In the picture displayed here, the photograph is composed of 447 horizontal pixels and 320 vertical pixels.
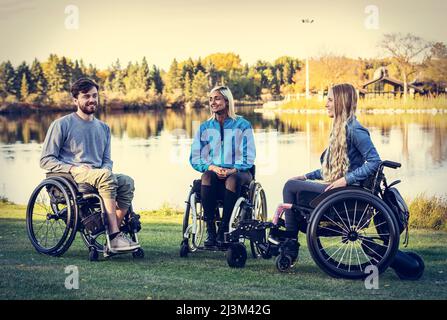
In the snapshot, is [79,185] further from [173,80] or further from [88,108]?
[173,80]

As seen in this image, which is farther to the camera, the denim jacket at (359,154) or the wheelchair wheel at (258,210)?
the wheelchair wheel at (258,210)

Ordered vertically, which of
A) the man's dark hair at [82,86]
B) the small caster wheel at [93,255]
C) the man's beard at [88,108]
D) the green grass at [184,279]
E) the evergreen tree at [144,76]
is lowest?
the green grass at [184,279]

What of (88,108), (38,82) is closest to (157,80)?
(38,82)

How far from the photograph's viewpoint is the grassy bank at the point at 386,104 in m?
18.6

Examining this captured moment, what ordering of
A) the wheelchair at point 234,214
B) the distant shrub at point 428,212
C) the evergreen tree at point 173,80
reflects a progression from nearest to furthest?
the wheelchair at point 234,214
the distant shrub at point 428,212
the evergreen tree at point 173,80

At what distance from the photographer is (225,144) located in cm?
521

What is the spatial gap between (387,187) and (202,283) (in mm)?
1277

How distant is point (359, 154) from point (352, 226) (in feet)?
1.46

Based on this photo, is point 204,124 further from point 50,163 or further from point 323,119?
point 323,119

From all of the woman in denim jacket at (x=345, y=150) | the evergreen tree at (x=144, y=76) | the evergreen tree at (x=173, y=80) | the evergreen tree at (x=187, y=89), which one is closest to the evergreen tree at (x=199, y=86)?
the evergreen tree at (x=187, y=89)

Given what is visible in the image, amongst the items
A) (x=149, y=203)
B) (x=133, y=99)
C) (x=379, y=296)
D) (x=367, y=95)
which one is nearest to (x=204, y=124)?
(x=379, y=296)

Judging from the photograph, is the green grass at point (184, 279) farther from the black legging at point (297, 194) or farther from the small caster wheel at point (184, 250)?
the black legging at point (297, 194)

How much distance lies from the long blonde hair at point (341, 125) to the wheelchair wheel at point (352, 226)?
20 centimetres

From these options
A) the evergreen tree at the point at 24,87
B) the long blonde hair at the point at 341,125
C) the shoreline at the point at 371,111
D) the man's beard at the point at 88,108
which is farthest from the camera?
the shoreline at the point at 371,111
